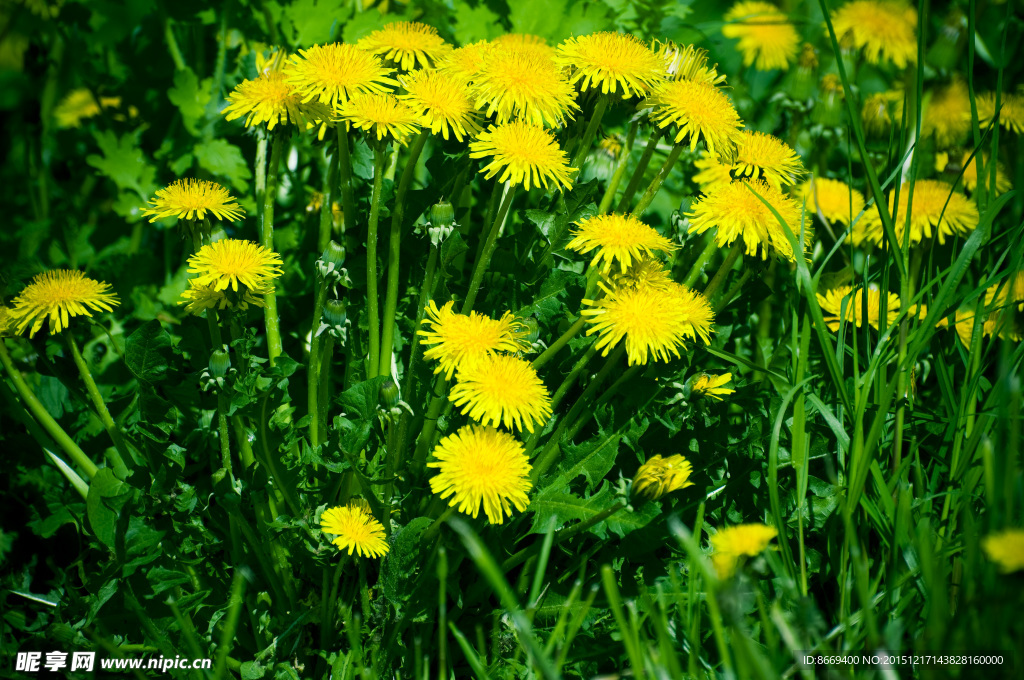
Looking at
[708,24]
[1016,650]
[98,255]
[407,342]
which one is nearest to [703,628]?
[1016,650]

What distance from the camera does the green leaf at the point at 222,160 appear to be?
1.92 m

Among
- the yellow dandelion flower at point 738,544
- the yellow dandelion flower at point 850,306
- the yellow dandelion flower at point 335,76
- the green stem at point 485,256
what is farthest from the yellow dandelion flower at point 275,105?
the yellow dandelion flower at point 850,306

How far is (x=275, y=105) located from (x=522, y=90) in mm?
446

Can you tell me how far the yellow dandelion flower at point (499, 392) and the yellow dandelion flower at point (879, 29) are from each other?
1732 millimetres

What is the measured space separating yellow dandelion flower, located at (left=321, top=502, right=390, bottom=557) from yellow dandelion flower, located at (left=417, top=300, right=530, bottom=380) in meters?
0.27

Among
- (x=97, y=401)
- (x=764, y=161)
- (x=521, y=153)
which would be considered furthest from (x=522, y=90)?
(x=97, y=401)

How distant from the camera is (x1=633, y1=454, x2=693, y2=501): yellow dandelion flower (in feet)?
3.86

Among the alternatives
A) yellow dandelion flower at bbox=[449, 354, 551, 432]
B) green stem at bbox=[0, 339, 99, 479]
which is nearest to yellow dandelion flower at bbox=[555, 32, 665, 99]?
yellow dandelion flower at bbox=[449, 354, 551, 432]

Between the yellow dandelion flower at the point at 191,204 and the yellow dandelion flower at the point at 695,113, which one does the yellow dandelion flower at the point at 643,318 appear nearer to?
the yellow dandelion flower at the point at 695,113

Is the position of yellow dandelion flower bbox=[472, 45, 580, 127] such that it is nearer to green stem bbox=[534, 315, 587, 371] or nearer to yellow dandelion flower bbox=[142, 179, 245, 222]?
green stem bbox=[534, 315, 587, 371]

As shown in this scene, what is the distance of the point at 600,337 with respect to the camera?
4.04 ft

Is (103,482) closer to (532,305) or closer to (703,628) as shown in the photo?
(532,305)

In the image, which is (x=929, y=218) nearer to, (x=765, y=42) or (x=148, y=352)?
(x=765, y=42)

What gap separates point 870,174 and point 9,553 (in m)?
1.94
